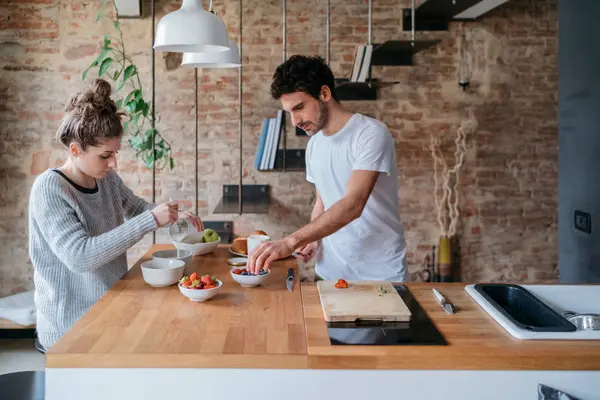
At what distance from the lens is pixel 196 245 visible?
2.85 metres

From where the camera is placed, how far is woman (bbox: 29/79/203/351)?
2.21m

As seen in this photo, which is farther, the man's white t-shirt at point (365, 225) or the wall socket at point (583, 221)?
the wall socket at point (583, 221)

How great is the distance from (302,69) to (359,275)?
987mm

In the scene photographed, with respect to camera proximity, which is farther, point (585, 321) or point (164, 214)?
point (164, 214)

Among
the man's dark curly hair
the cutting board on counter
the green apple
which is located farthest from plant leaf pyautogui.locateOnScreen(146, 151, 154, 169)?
the cutting board on counter

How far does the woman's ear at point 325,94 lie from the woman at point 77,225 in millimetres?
861

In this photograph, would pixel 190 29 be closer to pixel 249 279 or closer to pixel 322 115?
pixel 322 115

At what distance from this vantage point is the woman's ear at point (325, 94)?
108 inches

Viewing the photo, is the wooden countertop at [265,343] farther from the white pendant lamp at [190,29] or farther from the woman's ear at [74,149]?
the white pendant lamp at [190,29]

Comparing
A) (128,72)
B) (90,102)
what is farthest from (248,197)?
(90,102)

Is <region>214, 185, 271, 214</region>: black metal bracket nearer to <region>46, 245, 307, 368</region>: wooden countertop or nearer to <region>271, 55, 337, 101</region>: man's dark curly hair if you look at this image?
<region>271, 55, 337, 101</region>: man's dark curly hair

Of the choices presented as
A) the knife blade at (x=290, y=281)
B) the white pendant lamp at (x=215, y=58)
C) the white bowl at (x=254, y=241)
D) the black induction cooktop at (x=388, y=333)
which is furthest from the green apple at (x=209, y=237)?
the black induction cooktop at (x=388, y=333)

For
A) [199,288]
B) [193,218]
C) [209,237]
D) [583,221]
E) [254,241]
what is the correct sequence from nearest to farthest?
[199,288] < [254,241] < [193,218] < [209,237] < [583,221]

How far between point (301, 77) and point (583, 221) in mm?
1865
